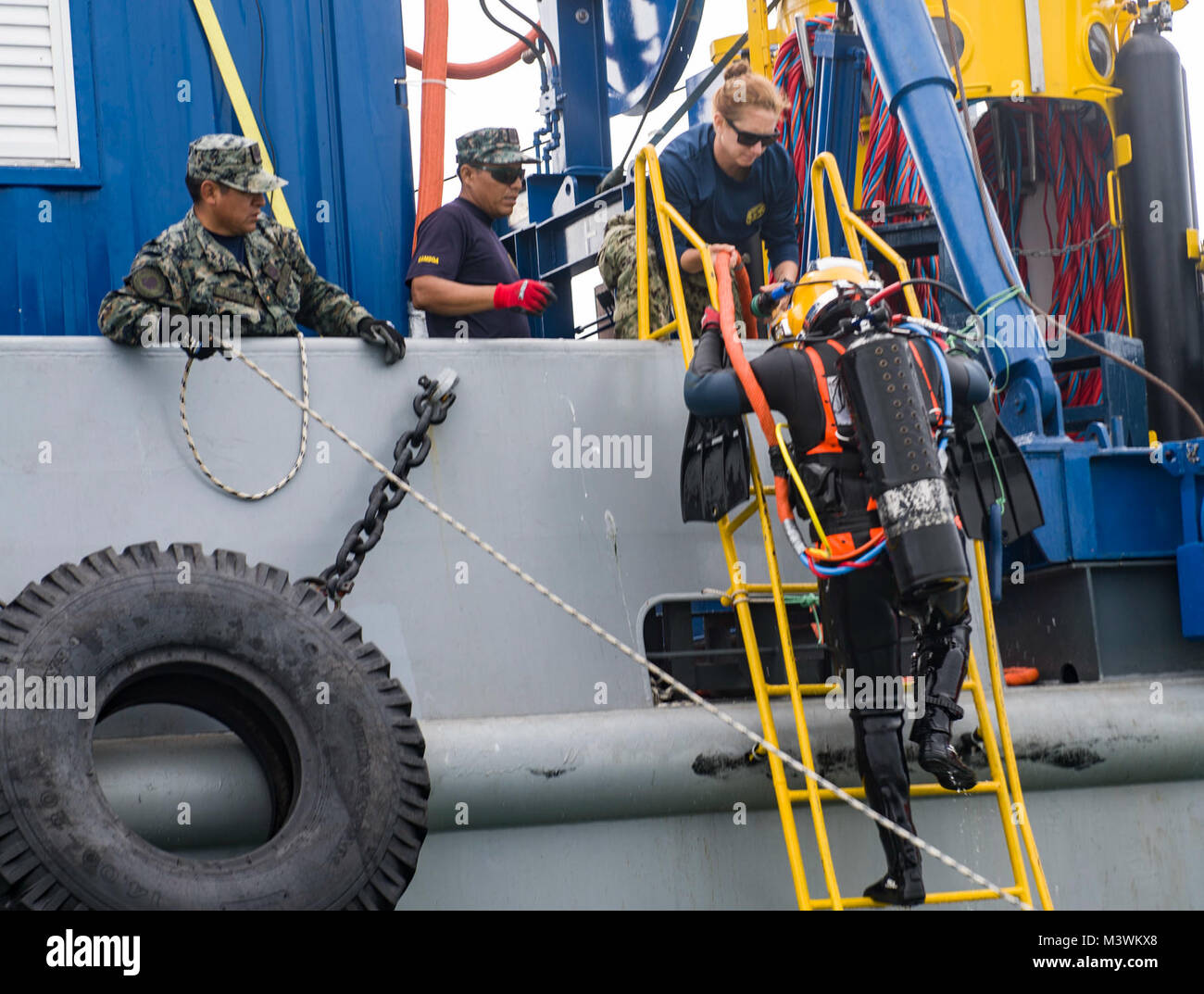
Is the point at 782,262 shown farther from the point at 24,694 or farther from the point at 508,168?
the point at 24,694

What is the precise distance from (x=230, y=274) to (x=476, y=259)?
3.98ft

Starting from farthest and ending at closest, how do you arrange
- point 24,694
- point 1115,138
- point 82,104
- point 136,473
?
1. point 1115,138
2. point 82,104
3. point 136,473
4. point 24,694

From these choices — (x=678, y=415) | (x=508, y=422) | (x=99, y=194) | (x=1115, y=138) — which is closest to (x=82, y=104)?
(x=99, y=194)

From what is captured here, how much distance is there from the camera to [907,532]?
436 cm

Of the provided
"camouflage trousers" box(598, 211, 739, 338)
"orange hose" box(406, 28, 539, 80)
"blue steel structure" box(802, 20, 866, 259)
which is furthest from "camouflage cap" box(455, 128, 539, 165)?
"orange hose" box(406, 28, 539, 80)

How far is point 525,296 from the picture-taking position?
18.2 feet

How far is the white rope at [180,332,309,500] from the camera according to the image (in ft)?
16.0

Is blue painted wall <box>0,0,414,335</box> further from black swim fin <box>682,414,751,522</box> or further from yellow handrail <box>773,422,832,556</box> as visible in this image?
yellow handrail <box>773,422,832,556</box>

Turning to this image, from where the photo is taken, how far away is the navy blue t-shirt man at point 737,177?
5.79 m

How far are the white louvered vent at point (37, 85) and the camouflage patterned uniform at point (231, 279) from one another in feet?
3.54

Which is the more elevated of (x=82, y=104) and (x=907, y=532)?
(x=82, y=104)

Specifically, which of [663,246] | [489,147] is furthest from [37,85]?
[663,246]

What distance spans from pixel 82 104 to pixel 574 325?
2.57 metres

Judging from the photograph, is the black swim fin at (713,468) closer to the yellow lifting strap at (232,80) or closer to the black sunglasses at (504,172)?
the black sunglasses at (504,172)
